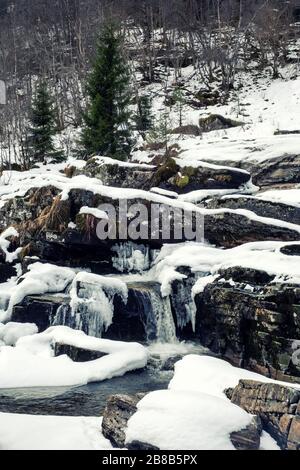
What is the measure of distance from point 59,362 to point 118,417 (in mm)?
3859

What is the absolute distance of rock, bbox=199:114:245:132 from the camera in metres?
24.5

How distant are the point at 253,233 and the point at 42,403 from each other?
21.9 feet

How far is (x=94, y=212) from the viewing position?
13.1 meters

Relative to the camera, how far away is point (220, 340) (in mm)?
10141

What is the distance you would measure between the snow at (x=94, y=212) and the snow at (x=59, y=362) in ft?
12.2

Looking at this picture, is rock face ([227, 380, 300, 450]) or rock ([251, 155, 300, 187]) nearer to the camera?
rock face ([227, 380, 300, 450])

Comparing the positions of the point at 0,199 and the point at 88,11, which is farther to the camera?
the point at 88,11

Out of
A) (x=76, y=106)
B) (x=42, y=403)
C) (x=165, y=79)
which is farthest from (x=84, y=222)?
(x=165, y=79)

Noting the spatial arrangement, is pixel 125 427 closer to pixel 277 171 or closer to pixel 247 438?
pixel 247 438

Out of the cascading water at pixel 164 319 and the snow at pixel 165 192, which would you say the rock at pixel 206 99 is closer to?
the snow at pixel 165 192

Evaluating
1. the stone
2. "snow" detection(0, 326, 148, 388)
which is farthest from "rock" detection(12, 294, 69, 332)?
the stone

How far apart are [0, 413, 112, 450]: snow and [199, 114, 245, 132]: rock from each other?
20280 mm

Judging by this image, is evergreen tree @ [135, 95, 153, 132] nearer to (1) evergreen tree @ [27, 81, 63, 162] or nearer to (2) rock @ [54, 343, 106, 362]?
(1) evergreen tree @ [27, 81, 63, 162]

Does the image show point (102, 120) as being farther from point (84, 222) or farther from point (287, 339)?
point (287, 339)
